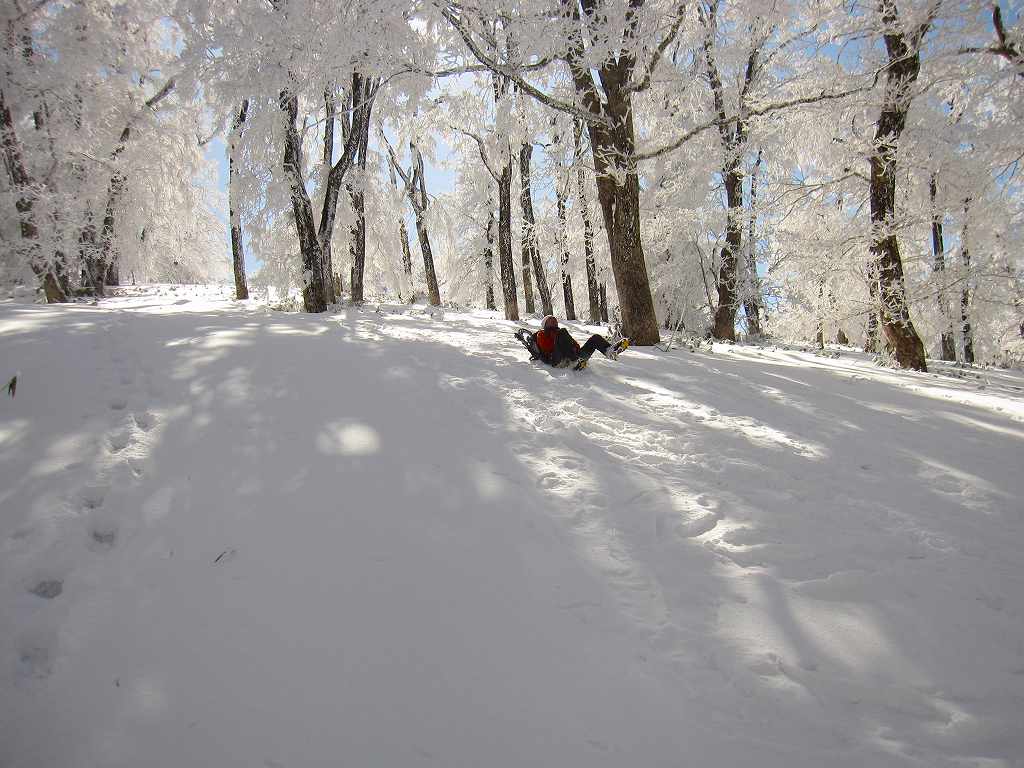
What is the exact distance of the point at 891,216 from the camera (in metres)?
7.91

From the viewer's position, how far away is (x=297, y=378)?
4359mm

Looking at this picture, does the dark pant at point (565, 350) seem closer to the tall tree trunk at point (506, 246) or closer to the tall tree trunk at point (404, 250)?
the tall tree trunk at point (506, 246)

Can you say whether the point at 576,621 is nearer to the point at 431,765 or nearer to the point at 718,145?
the point at 431,765

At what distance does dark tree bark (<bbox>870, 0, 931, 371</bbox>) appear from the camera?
750 centimetres

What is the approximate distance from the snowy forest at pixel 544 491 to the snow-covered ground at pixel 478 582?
0.05 ft

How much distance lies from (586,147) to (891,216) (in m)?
5.59

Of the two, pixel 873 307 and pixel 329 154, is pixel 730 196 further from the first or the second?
pixel 329 154

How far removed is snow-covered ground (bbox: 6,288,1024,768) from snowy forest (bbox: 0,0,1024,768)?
0.02 m

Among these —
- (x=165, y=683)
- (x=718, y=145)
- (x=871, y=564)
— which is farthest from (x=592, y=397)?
(x=718, y=145)

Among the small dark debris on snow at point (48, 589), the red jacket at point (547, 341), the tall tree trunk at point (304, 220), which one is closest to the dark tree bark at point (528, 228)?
the tall tree trunk at point (304, 220)

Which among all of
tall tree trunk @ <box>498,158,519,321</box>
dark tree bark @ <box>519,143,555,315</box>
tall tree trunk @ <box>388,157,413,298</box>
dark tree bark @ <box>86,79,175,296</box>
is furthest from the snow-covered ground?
tall tree trunk @ <box>388,157,413,298</box>

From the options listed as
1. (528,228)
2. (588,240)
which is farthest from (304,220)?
(588,240)

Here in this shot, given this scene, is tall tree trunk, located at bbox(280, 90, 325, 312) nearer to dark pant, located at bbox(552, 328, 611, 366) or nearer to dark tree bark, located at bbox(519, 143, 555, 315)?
dark pant, located at bbox(552, 328, 611, 366)

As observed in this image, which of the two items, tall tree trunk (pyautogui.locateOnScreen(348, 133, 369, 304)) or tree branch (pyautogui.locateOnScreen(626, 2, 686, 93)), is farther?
tall tree trunk (pyautogui.locateOnScreen(348, 133, 369, 304))
